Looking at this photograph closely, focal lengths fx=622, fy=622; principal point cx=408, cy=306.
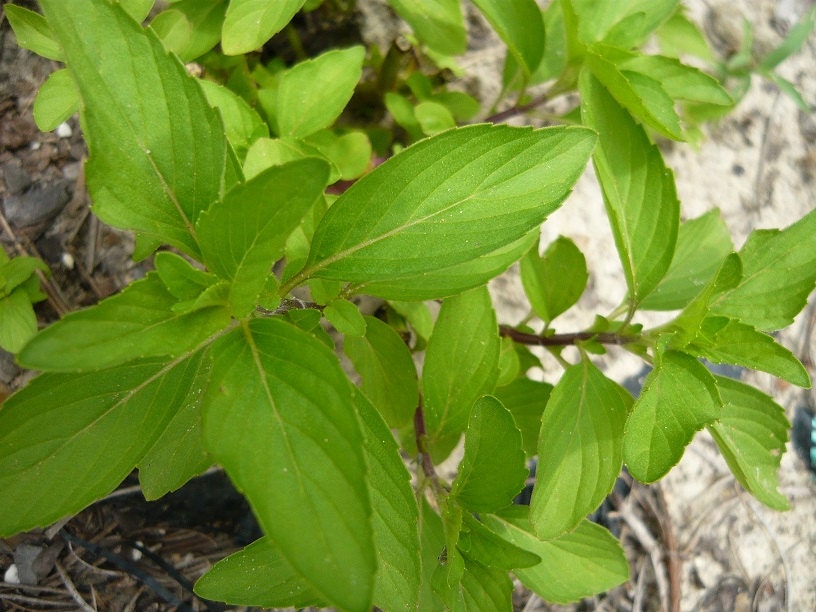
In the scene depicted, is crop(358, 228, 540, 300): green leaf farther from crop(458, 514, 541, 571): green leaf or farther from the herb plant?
crop(458, 514, 541, 571): green leaf

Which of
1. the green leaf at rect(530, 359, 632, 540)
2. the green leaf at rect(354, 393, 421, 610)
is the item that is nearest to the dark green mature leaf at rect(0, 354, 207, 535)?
the green leaf at rect(354, 393, 421, 610)

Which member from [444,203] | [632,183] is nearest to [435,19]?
→ [632,183]

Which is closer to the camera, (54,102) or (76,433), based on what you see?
(76,433)

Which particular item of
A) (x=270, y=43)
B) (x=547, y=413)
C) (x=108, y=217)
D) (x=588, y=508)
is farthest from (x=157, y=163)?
(x=270, y=43)

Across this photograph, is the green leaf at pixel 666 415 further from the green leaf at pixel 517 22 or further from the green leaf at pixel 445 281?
the green leaf at pixel 517 22

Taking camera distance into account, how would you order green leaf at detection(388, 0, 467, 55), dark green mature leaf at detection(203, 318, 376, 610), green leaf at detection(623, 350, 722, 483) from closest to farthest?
1. dark green mature leaf at detection(203, 318, 376, 610)
2. green leaf at detection(623, 350, 722, 483)
3. green leaf at detection(388, 0, 467, 55)

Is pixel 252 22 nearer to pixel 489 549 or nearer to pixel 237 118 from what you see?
pixel 237 118
